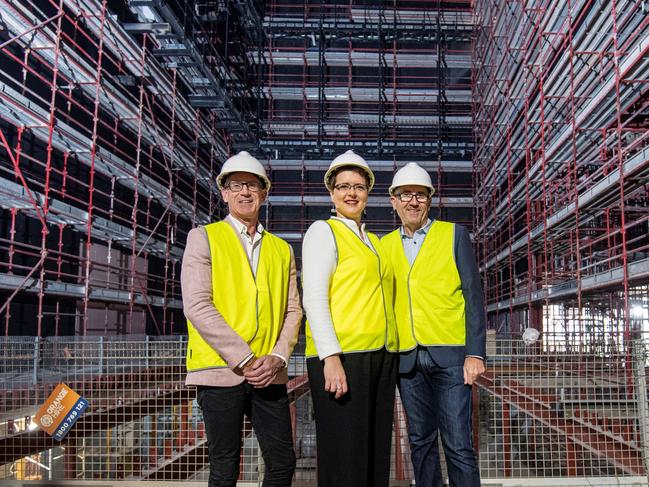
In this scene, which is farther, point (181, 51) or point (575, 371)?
point (181, 51)

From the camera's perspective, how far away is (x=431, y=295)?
287 cm

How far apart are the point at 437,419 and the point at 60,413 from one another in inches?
110

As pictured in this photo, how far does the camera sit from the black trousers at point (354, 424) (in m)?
2.49

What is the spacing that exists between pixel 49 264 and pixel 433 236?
1066 centimetres

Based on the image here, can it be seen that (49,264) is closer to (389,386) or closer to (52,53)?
(52,53)

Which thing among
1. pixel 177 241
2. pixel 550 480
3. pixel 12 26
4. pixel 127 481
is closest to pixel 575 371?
pixel 550 480

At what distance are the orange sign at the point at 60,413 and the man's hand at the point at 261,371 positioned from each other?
226 centimetres

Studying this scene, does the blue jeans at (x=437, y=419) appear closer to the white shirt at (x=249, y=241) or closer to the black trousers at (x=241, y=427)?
the black trousers at (x=241, y=427)

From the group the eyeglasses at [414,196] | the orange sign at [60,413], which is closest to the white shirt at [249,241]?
the eyeglasses at [414,196]

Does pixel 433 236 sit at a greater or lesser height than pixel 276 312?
greater

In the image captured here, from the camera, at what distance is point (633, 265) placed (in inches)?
334

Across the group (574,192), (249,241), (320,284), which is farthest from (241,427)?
(574,192)

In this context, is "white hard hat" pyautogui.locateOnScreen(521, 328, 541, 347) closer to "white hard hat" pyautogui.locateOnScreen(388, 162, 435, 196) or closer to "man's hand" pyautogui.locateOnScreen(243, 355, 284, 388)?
"white hard hat" pyautogui.locateOnScreen(388, 162, 435, 196)

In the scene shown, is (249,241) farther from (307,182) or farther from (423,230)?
(307,182)
